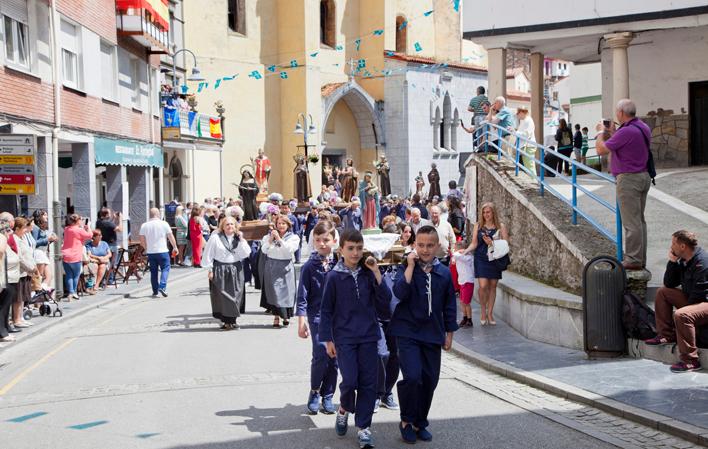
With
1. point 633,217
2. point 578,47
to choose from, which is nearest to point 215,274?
Answer: point 633,217

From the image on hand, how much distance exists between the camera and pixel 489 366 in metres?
10.7

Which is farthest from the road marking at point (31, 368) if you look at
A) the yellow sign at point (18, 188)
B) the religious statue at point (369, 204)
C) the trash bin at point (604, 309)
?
the religious statue at point (369, 204)

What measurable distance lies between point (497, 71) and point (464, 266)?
34.5ft

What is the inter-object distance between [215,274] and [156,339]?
64.5 inches

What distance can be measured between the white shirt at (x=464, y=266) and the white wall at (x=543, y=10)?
33.5ft

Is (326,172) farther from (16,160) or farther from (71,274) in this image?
(16,160)

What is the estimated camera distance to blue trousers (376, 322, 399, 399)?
806 centimetres

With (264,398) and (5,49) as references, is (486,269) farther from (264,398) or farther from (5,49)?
(5,49)

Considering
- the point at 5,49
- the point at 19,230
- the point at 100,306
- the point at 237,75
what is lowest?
the point at 100,306

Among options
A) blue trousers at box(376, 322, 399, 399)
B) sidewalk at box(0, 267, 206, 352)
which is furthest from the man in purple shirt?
sidewalk at box(0, 267, 206, 352)

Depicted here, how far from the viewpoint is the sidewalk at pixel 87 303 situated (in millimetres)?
14542

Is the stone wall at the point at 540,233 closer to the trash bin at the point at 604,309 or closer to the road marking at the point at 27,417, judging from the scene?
the trash bin at the point at 604,309

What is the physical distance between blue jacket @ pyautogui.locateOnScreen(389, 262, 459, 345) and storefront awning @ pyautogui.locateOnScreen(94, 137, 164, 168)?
1817cm

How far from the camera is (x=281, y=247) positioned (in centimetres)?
1456
